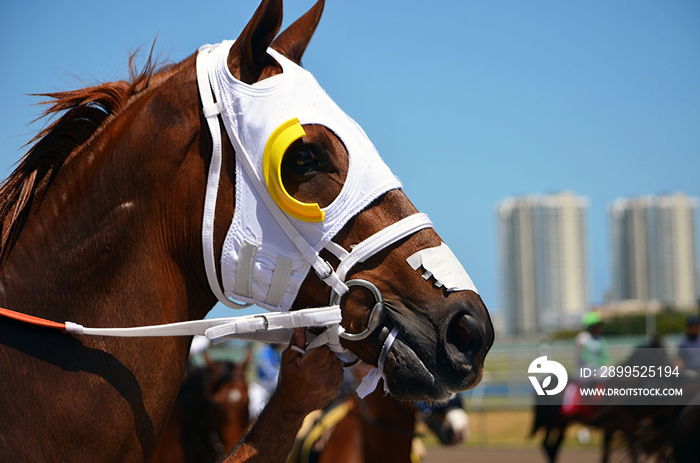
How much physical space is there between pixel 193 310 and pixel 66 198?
50 centimetres

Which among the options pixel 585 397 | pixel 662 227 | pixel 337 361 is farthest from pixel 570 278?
pixel 337 361

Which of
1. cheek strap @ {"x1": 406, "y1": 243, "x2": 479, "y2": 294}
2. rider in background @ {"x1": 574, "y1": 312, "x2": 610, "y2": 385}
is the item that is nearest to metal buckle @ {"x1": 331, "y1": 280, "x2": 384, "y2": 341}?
cheek strap @ {"x1": 406, "y1": 243, "x2": 479, "y2": 294}

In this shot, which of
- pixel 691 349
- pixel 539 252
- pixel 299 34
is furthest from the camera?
pixel 539 252

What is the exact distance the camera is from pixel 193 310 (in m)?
2.07

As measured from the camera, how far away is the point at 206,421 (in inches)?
322

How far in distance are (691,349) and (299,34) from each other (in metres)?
7.90

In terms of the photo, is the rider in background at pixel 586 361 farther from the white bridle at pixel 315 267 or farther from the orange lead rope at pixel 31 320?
the orange lead rope at pixel 31 320

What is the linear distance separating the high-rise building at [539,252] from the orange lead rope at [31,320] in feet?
317

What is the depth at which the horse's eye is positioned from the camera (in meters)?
1.98

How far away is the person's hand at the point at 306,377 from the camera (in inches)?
83.6

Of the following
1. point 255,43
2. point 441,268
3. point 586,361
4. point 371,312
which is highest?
point 255,43

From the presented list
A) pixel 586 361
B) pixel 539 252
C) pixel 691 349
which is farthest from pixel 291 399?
pixel 539 252

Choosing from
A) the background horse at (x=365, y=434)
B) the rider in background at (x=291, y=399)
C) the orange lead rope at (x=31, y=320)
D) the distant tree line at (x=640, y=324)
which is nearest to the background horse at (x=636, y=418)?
the background horse at (x=365, y=434)

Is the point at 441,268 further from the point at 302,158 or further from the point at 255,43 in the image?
the point at 255,43
